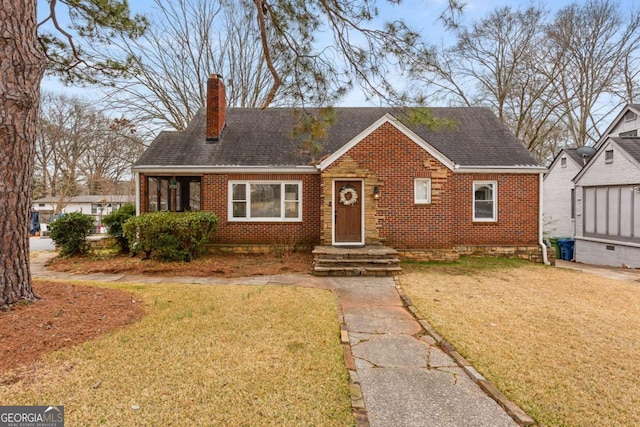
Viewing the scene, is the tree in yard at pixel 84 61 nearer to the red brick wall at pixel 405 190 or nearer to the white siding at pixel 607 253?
the red brick wall at pixel 405 190

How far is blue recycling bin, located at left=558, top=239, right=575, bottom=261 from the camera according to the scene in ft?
55.3

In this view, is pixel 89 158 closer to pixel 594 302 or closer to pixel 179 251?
pixel 179 251

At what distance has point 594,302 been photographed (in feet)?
21.5

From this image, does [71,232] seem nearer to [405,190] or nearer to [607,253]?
[405,190]

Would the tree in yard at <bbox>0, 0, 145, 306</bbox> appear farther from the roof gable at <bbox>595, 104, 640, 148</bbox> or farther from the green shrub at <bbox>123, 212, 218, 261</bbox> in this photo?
the roof gable at <bbox>595, 104, 640, 148</bbox>

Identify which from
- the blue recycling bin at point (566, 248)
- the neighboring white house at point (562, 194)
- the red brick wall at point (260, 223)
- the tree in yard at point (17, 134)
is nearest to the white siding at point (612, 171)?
the neighboring white house at point (562, 194)

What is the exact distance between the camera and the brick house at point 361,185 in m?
10.1

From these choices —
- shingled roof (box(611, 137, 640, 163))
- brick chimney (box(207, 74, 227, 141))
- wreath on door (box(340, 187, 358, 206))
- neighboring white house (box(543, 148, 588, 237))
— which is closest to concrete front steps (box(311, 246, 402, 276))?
wreath on door (box(340, 187, 358, 206))

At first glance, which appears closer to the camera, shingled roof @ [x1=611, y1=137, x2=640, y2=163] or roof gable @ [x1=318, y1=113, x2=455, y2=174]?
Answer: roof gable @ [x1=318, y1=113, x2=455, y2=174]

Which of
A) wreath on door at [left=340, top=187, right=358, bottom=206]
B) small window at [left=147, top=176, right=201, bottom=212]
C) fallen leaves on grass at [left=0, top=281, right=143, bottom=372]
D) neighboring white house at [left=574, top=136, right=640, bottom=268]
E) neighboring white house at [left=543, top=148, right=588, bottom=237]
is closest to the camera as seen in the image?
fallen leaves on grass at [left=0, top=281, right=143, bottom=372]

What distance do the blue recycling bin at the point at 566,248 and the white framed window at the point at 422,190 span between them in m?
11.7

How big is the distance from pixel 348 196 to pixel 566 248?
45.3 ft

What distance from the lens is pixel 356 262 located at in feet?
28.9

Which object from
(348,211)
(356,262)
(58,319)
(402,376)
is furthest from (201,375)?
(348,211)
